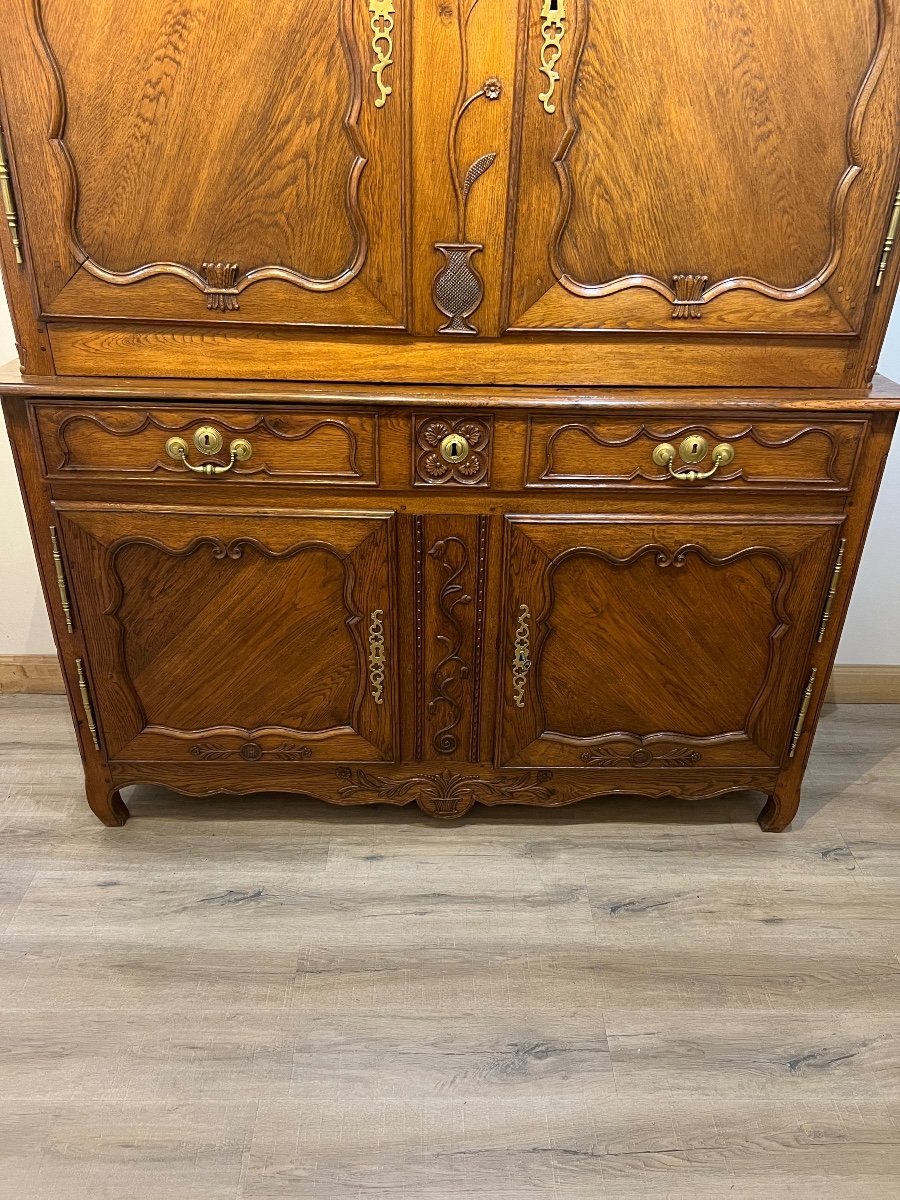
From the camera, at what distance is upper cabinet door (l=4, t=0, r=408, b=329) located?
116 cm

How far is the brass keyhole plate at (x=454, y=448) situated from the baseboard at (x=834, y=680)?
4.25ft

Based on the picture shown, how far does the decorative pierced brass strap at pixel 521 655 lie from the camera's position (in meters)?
1.52

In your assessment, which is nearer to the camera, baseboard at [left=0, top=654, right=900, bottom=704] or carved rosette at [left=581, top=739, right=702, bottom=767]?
carved rosette at [left=581, top=739, right=702, bottom=767]

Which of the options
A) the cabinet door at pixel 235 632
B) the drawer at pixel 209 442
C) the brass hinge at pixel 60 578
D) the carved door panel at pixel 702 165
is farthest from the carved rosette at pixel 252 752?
the carved door panel at pixel 702 165

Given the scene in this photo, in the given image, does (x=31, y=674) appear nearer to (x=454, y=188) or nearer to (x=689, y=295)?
(x=454, y=188)

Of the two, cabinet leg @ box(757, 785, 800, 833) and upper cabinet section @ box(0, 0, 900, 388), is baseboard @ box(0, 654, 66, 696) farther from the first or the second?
cabinet leg @ box(757, 785, 800, 833)

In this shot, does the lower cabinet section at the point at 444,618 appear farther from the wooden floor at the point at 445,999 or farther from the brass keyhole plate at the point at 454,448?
the wooden floor at the point at 445,999

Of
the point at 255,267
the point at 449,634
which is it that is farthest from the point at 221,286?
the point at 449,634

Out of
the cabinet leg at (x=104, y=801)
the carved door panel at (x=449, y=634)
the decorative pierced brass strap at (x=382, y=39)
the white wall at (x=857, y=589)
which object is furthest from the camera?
the white wall at (x=857, y=589)

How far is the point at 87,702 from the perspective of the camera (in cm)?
159

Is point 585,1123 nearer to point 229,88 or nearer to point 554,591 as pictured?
point 554,591

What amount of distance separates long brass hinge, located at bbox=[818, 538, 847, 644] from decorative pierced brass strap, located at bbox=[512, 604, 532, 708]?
54cm

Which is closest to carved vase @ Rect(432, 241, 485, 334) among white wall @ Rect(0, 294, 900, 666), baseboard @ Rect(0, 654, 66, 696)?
white wall @ Rect(0, 294, 900, 666)

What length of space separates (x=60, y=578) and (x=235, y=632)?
312 millimetres
